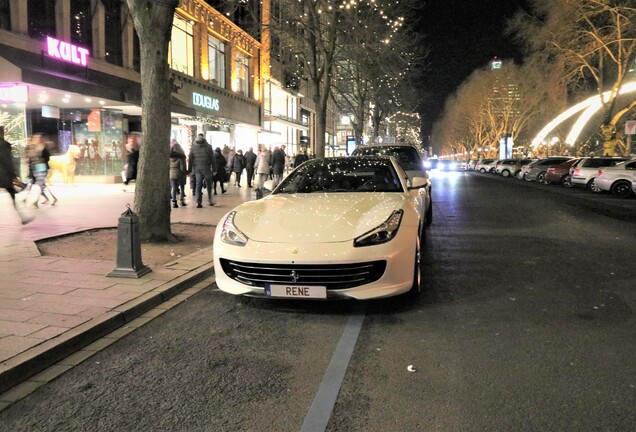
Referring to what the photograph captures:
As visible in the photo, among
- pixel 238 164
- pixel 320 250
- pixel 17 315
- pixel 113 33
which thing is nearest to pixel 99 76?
pixel 113 33

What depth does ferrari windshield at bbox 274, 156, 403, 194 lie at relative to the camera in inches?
270

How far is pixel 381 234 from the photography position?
16.6 feet

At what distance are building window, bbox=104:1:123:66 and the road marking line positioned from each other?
21.2m

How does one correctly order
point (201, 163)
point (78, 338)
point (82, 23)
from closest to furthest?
point (78, 338) → point (201, 163) → point (82, 23)

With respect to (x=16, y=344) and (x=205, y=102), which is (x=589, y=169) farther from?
(x=16, y=344)

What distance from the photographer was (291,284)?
485 centimetres

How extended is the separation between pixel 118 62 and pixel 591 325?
22.7 metres

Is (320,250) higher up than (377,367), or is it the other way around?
(320,250)

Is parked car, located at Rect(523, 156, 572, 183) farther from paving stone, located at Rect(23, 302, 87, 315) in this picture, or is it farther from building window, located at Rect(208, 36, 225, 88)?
paving stone, located at Rect(23, 302, 87, 315)

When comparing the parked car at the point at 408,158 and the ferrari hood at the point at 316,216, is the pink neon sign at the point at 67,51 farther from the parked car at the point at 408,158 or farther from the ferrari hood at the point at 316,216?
the ferrari hood at the point at 316,216

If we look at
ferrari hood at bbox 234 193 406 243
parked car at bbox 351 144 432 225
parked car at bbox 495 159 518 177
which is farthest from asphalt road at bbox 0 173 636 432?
parked car at bbox 495 159 518 177

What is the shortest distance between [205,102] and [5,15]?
13.6 m

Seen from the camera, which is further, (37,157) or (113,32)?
(113,32)

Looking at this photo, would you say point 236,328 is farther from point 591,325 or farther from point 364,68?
point 364,68
